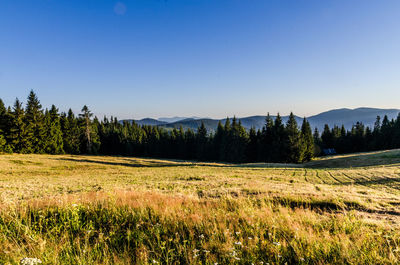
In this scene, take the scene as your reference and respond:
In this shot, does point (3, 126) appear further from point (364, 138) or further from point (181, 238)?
point (364, 138)

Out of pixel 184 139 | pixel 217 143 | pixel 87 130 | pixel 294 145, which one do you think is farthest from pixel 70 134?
pixel 294 145

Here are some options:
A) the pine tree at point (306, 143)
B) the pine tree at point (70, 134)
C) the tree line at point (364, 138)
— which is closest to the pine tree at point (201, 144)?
the pine tree at point (306, 143)

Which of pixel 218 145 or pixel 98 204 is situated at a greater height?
pixel 98 204

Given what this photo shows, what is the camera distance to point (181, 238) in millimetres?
3672

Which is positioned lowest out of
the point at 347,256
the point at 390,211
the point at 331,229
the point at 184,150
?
the point at 184,150

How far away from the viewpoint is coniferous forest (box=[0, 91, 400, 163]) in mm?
52156

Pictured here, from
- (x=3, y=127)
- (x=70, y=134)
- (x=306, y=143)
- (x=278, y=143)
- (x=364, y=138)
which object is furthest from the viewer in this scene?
(x=364, y=138)

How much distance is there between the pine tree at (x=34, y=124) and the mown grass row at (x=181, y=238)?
65.7 meters

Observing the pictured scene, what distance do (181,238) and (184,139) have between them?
78.0 metres

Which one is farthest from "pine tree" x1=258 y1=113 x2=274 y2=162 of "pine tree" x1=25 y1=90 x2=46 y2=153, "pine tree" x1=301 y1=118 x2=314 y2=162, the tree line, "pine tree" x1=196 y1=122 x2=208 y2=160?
"pine tree" x1=25 y1=90 x2=46 y2=153

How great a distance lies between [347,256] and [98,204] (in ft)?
18.4

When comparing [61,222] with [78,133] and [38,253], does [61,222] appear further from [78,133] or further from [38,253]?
[78,133]

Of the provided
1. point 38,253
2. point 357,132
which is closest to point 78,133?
point 38,253

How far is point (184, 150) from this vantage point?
8038 centimetres
